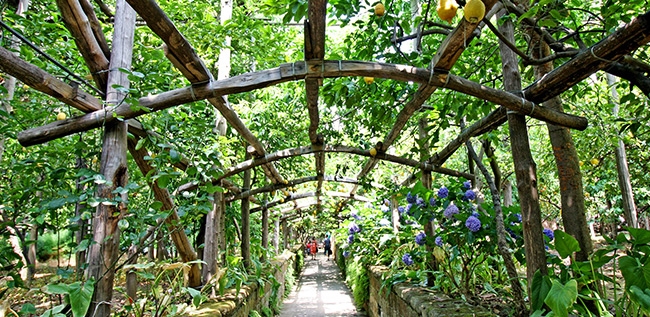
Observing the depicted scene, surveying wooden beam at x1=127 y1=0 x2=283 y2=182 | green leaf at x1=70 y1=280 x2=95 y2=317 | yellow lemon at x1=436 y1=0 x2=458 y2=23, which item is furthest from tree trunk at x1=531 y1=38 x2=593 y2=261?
green leaf at x1=70 y1=280 x2=95 y2=317

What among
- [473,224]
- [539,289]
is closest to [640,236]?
[539,289]

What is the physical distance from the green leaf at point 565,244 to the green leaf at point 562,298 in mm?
386

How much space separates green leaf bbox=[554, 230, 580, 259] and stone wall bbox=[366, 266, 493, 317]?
688 millimetres

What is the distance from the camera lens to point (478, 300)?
300 centimetres

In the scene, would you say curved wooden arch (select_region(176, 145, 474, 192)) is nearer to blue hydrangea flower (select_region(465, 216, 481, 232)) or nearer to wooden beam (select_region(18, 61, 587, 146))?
blue hydrangea flower (select_region(465, 216, 481, 232))

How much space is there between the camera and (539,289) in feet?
6.07

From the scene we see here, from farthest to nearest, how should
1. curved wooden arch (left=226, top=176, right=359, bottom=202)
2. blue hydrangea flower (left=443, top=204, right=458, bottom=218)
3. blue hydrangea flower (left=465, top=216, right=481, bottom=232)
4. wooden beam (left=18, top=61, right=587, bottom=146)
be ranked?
curved wooden arch (left=226, top=176, right=359, bottom=202) → blue hydrangea flower (left=443, top=204, right=458, bottom=218) → blue hydrangea flower (left=465, top=216, right=481, bottom=232) → wooden beam (left=18, top=61, right=587, bottom=146)

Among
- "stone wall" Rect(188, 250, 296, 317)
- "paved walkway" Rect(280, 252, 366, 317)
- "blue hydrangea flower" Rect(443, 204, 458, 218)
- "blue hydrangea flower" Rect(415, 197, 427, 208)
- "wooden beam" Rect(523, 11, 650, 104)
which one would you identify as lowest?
"paved walkway" Rect(280, 252, 366, 317)

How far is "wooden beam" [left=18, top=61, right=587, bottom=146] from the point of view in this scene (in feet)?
6.64

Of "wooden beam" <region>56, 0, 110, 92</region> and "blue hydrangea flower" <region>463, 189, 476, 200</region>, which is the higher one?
"wooden beam" <region>56, 0, 110, 92</region>

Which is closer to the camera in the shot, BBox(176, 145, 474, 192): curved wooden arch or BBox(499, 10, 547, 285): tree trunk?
BBox(499, 10, 547, 285): tree trunk

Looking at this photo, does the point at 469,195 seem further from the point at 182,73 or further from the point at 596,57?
the point at 182,73

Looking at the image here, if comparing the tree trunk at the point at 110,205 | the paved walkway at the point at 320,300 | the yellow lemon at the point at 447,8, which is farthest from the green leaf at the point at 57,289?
the paved walkway at the point at 320,300

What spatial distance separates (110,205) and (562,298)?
83.5 inches
